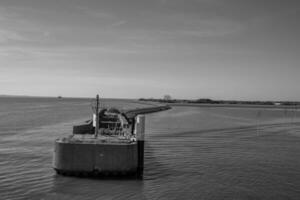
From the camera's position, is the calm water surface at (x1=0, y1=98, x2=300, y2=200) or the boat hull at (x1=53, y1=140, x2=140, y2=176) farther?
the boat hull at (x1=53, y1=140, x2=140, y2=176)

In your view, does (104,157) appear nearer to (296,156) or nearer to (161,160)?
(161,160)

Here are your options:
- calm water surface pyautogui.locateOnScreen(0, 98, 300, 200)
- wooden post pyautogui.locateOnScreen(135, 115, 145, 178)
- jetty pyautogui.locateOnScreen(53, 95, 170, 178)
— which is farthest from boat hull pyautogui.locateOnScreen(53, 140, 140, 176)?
wooden post pyautogui.locateOnScreen(135, 115, 145, 178)

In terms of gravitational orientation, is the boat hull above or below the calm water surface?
above

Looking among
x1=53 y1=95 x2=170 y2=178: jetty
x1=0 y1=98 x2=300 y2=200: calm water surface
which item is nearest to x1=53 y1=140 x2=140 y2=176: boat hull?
x1=53 y1=95 x2=170 y2=178: jetty

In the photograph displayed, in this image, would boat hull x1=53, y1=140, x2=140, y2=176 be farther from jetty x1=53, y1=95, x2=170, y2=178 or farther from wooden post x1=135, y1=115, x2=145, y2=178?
wooden post x1=135, y1=115, x2=145, y2=178

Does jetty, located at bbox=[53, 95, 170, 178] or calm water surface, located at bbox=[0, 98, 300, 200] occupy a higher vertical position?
jetty, located at bbox=[53, 95, 170, 178]

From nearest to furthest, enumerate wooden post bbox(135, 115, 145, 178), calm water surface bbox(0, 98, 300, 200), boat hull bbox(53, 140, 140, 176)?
calm water surface bbox(0, 98, 300, 200) → boat hull bbox(53, 140, 140, 176) → wooden post bbox(135, 115, 145, 178)

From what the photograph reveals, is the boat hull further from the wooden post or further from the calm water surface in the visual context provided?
the wooden post

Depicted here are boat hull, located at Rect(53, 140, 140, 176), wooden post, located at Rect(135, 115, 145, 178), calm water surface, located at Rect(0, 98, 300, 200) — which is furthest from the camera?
wooden post, located at Rect(135, 115, 145, 178)

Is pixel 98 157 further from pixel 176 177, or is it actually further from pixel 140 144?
pixel 176 177

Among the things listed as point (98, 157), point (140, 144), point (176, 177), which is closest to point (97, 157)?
point (98, 157)

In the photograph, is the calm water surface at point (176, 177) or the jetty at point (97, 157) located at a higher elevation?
the jetty at point (97, 157)

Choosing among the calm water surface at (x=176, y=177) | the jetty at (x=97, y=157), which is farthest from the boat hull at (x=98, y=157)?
the calm water surface at (x=176, y=177)

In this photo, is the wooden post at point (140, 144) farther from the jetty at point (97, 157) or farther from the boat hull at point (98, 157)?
the boat hull at point (98, 157)
